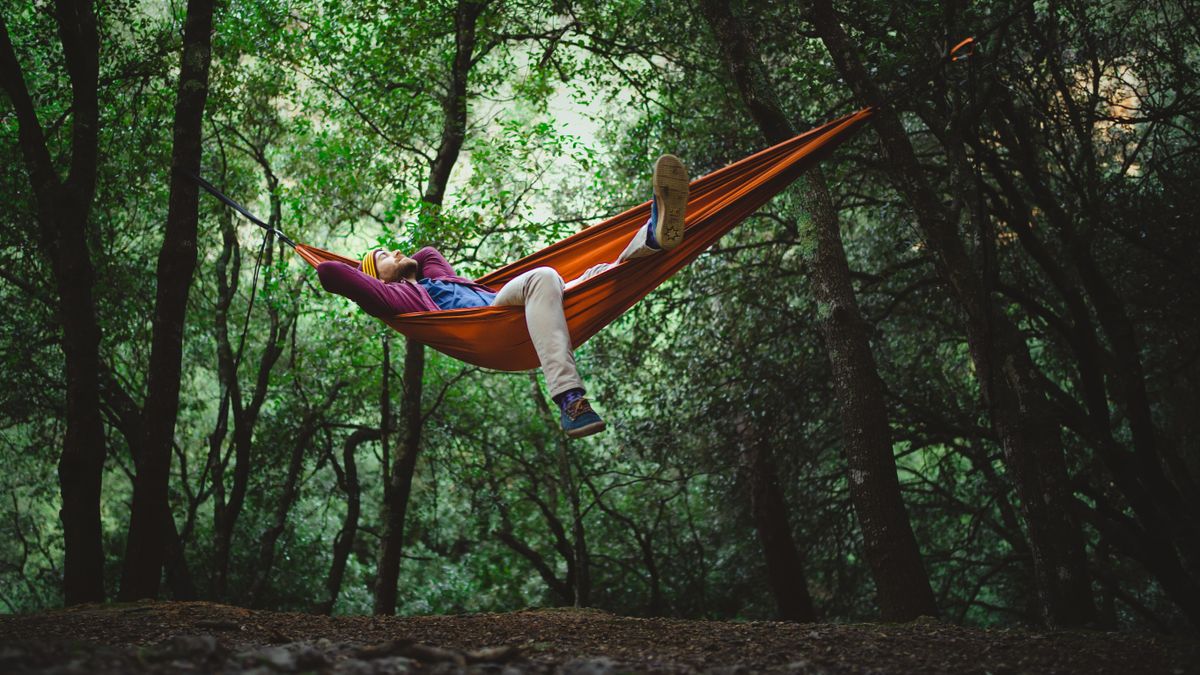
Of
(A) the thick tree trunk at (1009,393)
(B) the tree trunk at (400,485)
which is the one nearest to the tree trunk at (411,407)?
(B) the tree trunk at (400,485)

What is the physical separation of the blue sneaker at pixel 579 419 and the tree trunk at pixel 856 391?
1018 mm

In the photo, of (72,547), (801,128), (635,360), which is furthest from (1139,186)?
(72,547)

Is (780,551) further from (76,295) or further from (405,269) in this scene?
(76,295)

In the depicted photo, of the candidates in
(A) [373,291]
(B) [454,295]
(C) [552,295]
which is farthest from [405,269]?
(C) [552,295]

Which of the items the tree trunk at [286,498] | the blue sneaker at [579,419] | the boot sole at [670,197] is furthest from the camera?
the tree trunk at [286,498]

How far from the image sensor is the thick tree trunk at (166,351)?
10.7 feet

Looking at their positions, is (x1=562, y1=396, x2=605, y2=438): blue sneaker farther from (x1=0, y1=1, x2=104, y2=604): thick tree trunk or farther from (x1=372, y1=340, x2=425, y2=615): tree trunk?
(x1=372, y1=340, x2=425, y2=615): tree trunk

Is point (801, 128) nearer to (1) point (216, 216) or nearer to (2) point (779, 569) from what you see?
(2) point (779, 569)

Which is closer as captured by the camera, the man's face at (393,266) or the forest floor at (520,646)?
the forest floor at (520,646)

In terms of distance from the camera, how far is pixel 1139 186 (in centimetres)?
423

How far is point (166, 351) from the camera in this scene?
131 inches

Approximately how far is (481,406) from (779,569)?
2645 mm

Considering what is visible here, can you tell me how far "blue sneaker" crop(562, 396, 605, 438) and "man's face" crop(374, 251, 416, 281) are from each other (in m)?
1.05

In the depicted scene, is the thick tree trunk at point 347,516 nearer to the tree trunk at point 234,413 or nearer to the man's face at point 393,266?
the tree trunk at point 234,413
